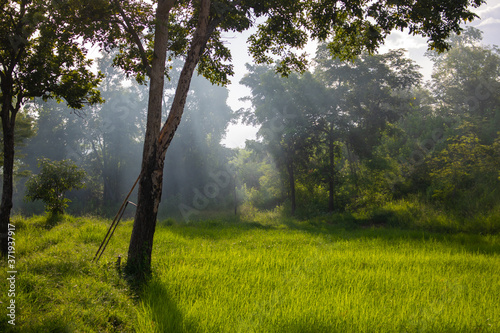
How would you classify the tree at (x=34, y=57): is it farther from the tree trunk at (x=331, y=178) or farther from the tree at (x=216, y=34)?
the tree trunk at (x=331, y=178)

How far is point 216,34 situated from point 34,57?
17.0 feet

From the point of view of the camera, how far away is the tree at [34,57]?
22.5 feet

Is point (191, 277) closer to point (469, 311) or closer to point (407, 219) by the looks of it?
point (469, 311)

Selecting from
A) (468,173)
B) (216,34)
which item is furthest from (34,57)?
(468,173)

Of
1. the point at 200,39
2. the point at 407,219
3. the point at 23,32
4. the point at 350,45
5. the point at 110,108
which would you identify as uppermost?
the point at 110,108

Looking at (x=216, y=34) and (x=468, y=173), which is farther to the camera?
(x=468, y=173)

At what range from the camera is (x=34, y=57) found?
26.0 feet

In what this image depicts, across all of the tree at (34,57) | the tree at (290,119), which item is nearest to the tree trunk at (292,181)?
the tree at (290,119)

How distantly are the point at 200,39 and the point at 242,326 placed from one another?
5679 millimetres

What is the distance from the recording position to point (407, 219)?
1525cm

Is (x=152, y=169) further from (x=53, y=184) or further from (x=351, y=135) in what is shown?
(x=351, y=135)

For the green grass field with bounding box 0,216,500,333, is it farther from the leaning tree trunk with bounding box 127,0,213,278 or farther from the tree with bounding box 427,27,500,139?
the tree with bounding box 427,27,500,139

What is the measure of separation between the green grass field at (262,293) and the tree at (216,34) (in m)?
1.27

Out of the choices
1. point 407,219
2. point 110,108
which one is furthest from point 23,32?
point 110,108
